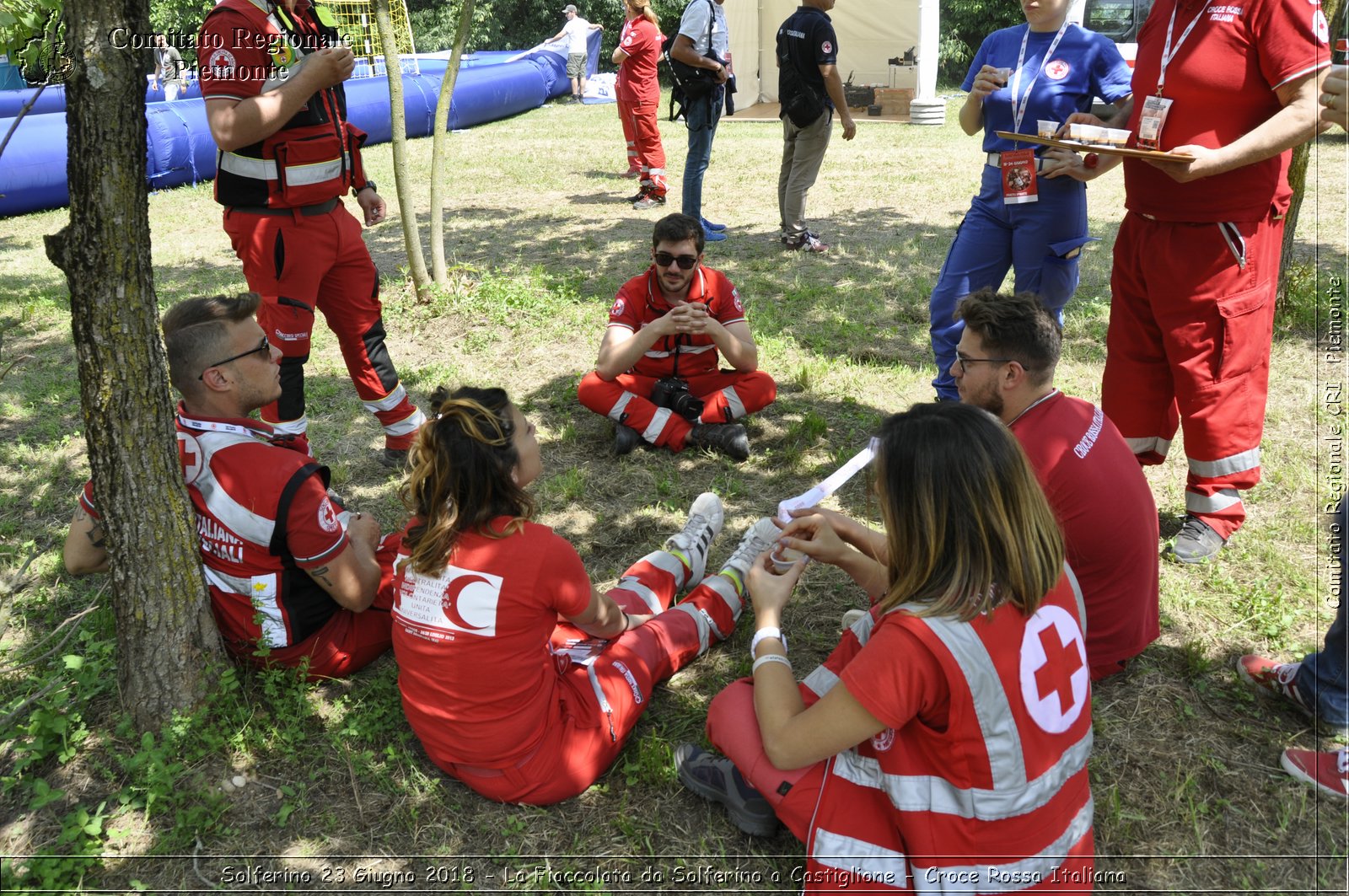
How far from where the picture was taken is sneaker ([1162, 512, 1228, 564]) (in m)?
3.50

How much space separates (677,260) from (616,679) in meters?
2.19

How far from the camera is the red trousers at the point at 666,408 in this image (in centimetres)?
449

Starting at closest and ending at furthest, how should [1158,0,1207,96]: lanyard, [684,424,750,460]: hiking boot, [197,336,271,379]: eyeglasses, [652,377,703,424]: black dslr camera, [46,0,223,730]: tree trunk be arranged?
[46,0,223,730]: tree trunk < [197,336,271,379]: eyeglasses < [1158,0,1207,96]: lanyard < [684,424,750,460]: hiking boot < [652,377,703,424]: black dslr camera

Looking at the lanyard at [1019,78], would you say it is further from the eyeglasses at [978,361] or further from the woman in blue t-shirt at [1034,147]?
the eyeglasses at [978,361]

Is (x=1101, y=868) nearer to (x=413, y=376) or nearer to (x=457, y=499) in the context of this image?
(x=457, y=499)

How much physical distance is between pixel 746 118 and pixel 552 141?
4336mm

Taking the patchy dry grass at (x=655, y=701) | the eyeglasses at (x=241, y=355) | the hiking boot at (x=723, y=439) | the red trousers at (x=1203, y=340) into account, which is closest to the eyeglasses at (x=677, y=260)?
the hiking boot at (x=723, y=439)

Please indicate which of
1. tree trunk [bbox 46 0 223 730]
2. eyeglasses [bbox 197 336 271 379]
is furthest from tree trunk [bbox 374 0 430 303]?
tree trunk [bbox 46 0 223 730]

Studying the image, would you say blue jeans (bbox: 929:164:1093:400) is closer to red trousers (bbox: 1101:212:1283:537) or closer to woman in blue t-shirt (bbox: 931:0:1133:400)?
woman in blue t-shirt (bbox: 931:0:1133:400)

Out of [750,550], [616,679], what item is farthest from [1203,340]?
[616,679]

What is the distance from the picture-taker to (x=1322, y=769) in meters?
2.54

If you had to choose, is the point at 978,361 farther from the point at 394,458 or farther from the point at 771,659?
the point at 394,458

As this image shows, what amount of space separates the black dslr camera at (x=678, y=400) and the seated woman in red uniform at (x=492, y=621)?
1915 millimetres

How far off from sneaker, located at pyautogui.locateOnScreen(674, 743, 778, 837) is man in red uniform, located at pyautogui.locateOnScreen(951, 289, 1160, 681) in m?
1.06
